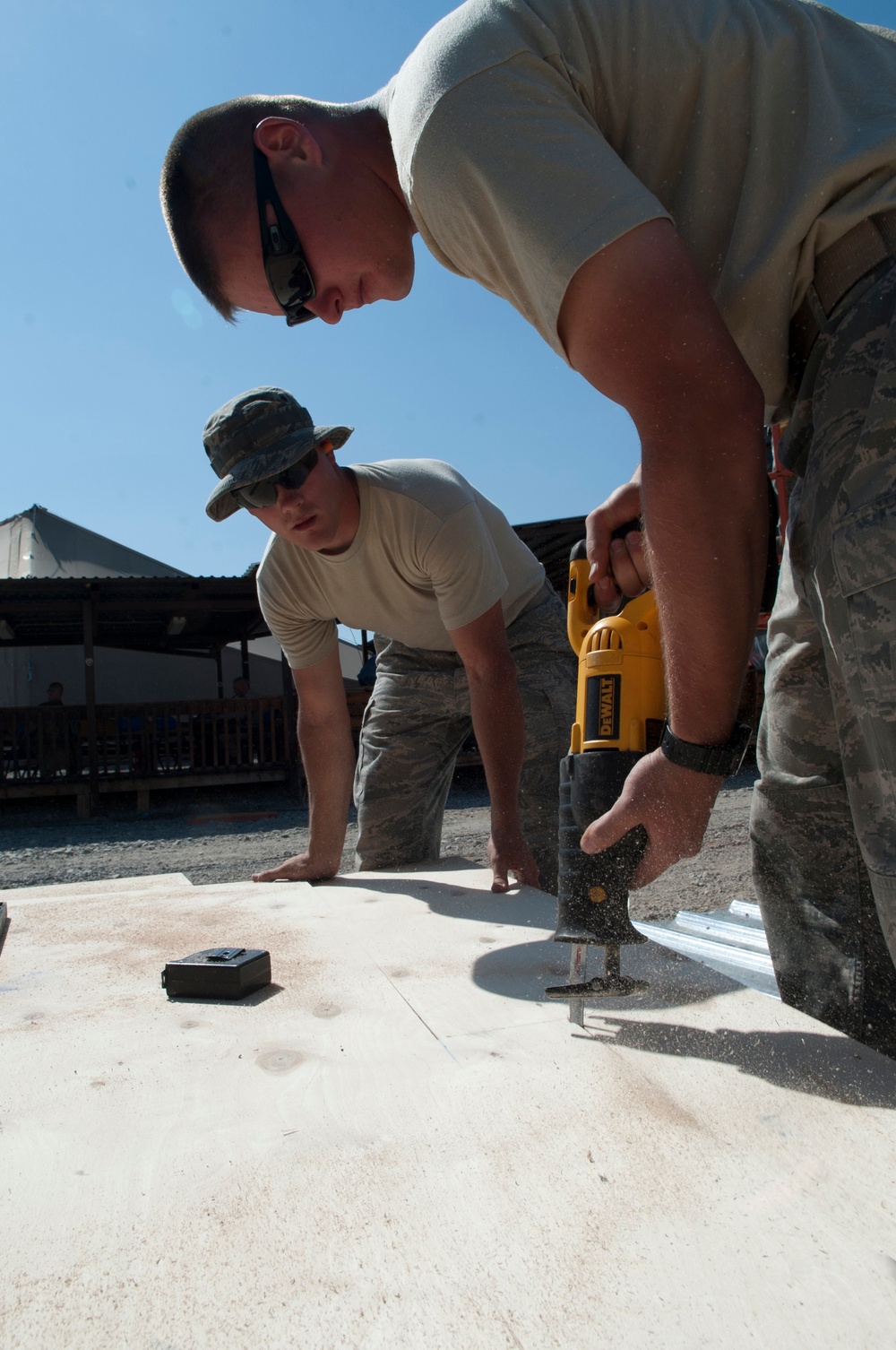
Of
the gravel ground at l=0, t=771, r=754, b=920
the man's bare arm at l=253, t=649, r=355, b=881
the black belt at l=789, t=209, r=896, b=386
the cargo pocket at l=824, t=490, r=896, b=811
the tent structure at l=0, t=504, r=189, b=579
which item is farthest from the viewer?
the tent structure at l=0, t=504, r=189, b=579

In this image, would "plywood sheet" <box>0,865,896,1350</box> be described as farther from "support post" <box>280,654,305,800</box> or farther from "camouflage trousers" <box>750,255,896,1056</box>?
"support post" <box>280,654,305,800</box>

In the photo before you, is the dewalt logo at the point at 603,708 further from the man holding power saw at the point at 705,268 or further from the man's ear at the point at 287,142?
the man's ear at the point at 287,142

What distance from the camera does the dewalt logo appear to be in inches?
48.6

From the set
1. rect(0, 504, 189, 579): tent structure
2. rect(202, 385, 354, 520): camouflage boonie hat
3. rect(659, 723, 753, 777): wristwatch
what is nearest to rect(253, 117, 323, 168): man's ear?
rect(659, 723, 753, 777): wristwatch

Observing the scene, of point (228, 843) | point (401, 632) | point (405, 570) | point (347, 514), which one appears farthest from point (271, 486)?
point (228, 843)

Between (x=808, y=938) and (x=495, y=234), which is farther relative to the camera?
(x=808, y=938)

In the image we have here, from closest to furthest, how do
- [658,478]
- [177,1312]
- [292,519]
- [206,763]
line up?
[177,1312] → [658,478] → [292,519] → [206,763]

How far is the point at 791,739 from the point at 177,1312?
113cm

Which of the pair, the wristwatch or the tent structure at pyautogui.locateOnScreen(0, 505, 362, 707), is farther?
the tent structure at pyautogui.locateOnScreen(0, 505, 362, 707)

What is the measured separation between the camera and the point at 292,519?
7.95 feet

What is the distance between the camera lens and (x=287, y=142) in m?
1.24

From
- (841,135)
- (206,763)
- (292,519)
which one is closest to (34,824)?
(206,763)

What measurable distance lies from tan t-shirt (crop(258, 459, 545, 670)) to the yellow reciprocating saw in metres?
1.16

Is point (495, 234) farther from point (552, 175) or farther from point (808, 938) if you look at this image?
point (808, 938)
